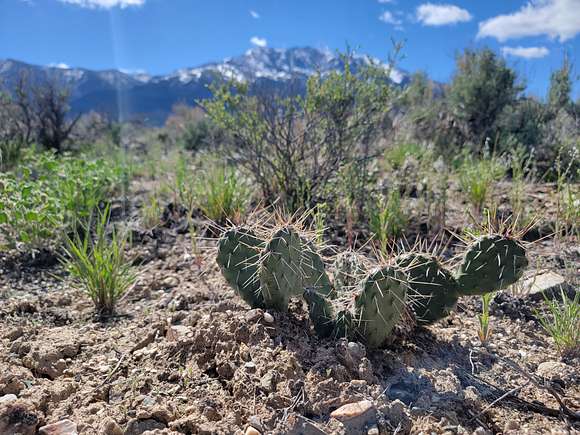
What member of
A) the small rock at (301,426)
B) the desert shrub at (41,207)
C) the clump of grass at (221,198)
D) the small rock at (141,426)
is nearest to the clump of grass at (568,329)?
the small rock at (301,426)

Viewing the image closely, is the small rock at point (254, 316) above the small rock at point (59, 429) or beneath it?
above

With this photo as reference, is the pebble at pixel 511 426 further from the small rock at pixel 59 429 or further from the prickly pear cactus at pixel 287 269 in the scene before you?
the small rock at pixel 59 429

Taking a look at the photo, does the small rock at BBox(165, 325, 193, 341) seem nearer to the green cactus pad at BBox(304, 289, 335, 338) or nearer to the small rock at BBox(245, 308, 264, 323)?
the small rock at BBox(245, 308, 264, 323)

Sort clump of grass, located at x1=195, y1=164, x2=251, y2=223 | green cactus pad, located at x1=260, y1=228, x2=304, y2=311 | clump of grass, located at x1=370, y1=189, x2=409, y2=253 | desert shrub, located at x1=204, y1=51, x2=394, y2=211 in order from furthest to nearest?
desert shrub, located at x1=204, y1=51, x2=394, y2=211
clump of grass, located at x1=195, y1=164, x2=251, y2=223
clump of grass, located at x1=370, y1=189, x2=409, y2=253
green cactus pad, located at x1=260, y1=228, x2=304, y2=311

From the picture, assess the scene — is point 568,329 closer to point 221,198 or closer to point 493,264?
point 493,264

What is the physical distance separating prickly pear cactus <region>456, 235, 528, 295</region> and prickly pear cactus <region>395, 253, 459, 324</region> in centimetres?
9

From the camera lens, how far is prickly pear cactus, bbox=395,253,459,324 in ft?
7.20

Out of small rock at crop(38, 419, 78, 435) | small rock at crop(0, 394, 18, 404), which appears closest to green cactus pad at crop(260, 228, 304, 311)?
small rock at crop(38, 419, 78, 435)

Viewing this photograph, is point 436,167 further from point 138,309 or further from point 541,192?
point 138,309

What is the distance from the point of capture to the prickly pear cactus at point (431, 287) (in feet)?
7.20

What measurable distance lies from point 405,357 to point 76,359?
4.93ft

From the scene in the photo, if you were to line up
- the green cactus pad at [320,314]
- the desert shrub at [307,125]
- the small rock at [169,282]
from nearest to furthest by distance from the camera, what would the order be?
the green cactus pad at [320,314]
the small rock at [169,282]
the desert shrub at [307,125]

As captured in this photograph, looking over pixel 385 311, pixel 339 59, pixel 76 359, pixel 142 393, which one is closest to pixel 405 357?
pixel 385 311

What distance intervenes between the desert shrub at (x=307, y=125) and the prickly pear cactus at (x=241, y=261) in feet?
6.74
